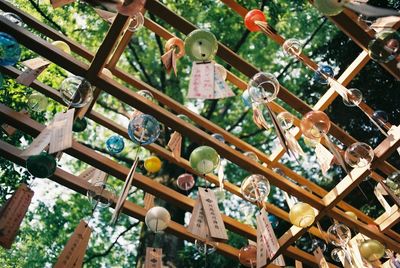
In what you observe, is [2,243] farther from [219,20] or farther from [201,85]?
[219,20]

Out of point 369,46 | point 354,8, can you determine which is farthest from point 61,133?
point 369,46

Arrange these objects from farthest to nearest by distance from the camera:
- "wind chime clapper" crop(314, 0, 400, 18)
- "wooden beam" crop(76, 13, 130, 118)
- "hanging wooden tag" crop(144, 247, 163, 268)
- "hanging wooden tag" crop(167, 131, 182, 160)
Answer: "hanging wooden tag" crop(167, 131, 182, 160) < "hanging wooden tag" crop(144, 247, 163, 268) < "wooden beam" crop(76, 13, 130, 118) < "wind chime clapper" crop(314, 0, 400, 18)

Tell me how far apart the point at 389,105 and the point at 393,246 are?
249 centimetres

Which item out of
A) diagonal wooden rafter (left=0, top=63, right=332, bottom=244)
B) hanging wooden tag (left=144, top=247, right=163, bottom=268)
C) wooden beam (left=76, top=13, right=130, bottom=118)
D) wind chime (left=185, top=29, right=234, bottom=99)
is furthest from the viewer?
diagonal wooden rafter (left=0, top=63, right=332, bottom=244)

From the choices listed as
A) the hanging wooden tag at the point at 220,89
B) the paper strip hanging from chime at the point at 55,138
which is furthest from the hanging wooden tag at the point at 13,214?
the hanging wooden tag at the point at 220,89

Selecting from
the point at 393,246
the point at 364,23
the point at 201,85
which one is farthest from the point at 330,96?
the point at 393,246

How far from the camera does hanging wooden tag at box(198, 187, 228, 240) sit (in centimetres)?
259

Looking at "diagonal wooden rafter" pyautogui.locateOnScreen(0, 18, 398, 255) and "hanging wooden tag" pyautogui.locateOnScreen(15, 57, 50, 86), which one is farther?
"hanging wooden tag" pyautogui.locateOnScreen(15, 57, 50, 86)

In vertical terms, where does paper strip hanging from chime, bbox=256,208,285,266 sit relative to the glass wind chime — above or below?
below

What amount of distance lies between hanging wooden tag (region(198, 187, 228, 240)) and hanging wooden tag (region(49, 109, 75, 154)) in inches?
44.3

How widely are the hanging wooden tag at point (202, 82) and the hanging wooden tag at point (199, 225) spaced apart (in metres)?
0.91

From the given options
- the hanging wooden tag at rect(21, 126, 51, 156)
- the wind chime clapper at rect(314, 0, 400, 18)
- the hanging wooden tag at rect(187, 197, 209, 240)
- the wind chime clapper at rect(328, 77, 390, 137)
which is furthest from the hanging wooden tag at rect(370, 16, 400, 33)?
the hanging wooden tag at rect(21, 126, 51, 156)

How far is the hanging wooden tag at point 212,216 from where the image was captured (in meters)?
2.59

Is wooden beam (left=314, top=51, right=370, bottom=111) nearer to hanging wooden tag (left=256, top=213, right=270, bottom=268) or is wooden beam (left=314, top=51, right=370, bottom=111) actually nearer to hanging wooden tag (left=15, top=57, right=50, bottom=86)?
hanging wooden tag (left=256, top=213, right=270, bottom=268)
